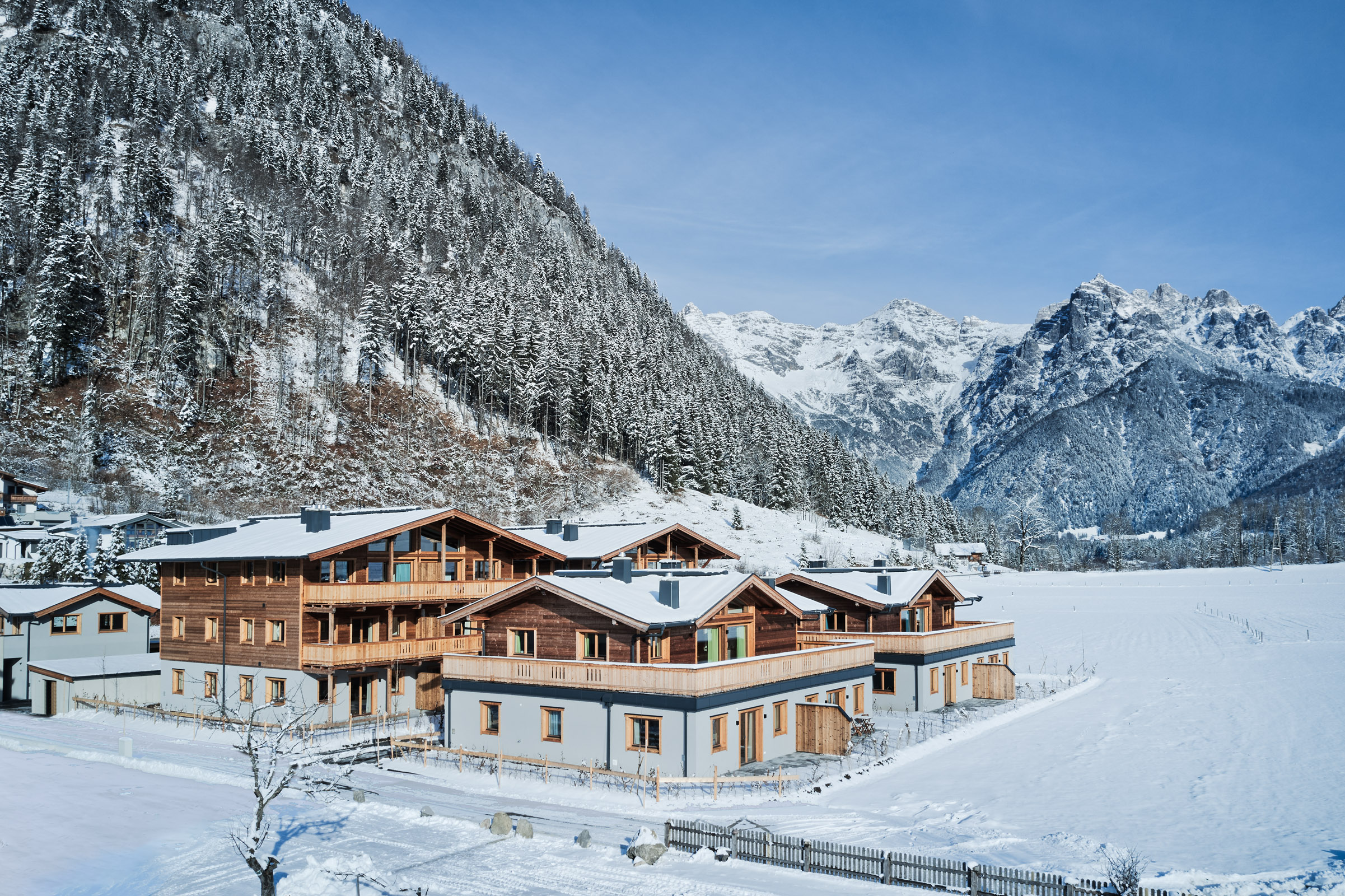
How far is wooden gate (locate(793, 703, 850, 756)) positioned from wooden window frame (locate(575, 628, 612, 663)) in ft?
25.8

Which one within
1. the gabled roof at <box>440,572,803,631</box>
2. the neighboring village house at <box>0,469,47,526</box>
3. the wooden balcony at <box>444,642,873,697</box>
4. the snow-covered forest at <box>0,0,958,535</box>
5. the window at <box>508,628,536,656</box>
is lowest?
the wooden balcony at <box>444,642,873,697</box>

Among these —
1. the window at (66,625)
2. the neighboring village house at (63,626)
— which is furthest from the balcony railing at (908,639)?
the window at (66,625)

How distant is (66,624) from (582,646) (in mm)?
32409

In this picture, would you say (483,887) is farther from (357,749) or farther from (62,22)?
(62,22)

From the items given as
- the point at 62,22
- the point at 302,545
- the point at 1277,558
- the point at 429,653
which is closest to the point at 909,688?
the point at 429,653

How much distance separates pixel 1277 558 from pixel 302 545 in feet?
629

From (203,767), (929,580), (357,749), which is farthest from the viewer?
(929,580)

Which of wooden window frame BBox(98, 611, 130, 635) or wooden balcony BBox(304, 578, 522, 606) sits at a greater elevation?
wooden balcony BBox(304, 578, 522, 606)

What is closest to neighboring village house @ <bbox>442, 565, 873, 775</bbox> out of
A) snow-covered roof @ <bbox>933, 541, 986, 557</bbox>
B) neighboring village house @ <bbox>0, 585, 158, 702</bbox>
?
neighboring village house @ <bbox>0, 585, 158, 702</bbox>

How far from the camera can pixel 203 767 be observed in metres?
30.7

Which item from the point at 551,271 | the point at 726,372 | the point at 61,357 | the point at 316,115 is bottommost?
the point at 61,357

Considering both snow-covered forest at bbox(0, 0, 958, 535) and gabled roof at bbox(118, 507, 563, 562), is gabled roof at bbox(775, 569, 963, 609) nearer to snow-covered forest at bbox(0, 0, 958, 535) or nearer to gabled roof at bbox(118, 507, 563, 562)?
gabled roof at bbox(118, 507, 563, 562)

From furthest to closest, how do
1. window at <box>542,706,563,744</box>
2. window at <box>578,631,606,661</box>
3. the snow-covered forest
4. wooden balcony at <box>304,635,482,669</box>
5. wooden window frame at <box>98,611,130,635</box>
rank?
the snow-covered forest → wooden window frame at <box>98,611,130,635</box> → wooden balcony at <box>304,635,482,669</box> → window at <box>578,631,606,661</box> → window at <box>542,706,563,744</box>

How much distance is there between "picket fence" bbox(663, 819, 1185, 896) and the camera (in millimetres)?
17250
